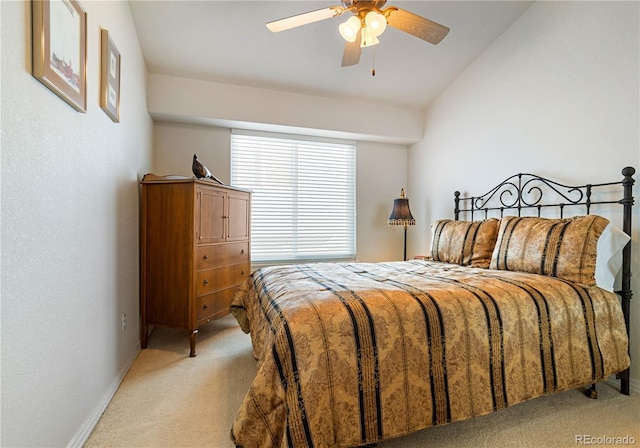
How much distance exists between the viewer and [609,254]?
1.80 metres

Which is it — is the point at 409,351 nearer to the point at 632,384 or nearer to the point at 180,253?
the point at 632,384

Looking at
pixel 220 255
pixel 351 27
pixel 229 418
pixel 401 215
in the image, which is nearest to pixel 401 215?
pixel 401 215

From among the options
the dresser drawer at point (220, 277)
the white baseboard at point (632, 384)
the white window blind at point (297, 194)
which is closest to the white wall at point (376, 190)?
the white window blind at point (297, 194)

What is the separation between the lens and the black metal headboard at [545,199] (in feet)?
6.11

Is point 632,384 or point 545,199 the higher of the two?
point 545,199

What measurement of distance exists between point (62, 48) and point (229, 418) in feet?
6.40

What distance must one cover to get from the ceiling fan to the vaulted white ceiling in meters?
0.72

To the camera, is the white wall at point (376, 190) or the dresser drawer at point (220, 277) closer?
the dresser drawer at point (220, 277)

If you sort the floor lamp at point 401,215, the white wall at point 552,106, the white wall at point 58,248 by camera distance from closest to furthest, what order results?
the white wall at point 58,248 < the white wall at point 552,106 < the floor lamp at point 401,215

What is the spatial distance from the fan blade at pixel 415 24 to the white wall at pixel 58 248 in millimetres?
1681

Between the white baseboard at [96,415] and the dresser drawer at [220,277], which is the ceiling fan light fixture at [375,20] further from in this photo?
the white baseboard at [96,415]

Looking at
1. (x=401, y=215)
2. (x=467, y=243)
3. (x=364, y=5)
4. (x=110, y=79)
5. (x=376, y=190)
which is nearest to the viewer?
(x=364, y=5)

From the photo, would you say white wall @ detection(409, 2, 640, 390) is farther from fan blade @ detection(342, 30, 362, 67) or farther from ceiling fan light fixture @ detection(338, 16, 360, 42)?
ceiling fan light fixture @ detection(338, 16, 360, 42)

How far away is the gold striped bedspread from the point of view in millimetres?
1143
